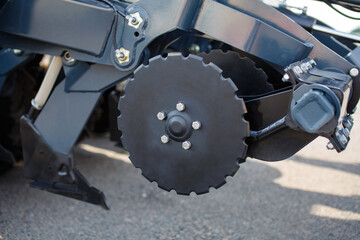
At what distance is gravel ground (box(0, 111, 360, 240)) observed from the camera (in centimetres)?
229

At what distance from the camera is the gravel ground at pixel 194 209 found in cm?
229

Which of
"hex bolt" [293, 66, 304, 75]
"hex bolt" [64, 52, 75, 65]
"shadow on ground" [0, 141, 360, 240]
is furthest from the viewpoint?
"shadow on ground" [0, 141, 360, 240]

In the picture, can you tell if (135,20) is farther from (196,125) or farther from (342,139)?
(342,139)

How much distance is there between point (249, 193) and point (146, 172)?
1434 mm

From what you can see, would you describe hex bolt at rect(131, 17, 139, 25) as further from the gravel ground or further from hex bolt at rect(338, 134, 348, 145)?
the gravel ground

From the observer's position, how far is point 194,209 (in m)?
2.60

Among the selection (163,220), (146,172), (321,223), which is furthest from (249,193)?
(146,172)

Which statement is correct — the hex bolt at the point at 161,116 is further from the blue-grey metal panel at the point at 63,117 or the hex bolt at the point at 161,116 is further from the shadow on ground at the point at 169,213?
the shadow on ground at the point at 169,213

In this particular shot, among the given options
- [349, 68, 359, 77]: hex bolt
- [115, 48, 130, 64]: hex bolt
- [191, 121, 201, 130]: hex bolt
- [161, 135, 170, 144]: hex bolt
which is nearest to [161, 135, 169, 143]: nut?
[161, 135, 170, 144]: hex bolt

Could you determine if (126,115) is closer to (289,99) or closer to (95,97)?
(95,97)

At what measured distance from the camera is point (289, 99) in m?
1.53

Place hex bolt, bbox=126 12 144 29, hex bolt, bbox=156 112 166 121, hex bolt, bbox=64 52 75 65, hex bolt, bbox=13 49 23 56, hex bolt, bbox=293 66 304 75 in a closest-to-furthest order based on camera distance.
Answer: hex bolt, bbox=293 66 304 75 < hex bolt, bbox=156 112 166 121 < hex bolt, bbox=126 12 144 29 < hex bolt, bbox=64 52 75 65 < hex bolt, bbox=13 49 23 56

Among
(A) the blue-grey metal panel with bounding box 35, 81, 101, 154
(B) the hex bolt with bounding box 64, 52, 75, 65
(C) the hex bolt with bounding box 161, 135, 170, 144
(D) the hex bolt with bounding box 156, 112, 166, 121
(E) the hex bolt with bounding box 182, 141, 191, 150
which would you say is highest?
(D) the hex bolt with bounding box 156, 112, 166, 121

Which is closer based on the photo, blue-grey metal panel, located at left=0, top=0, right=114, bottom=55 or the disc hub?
the disc hub
